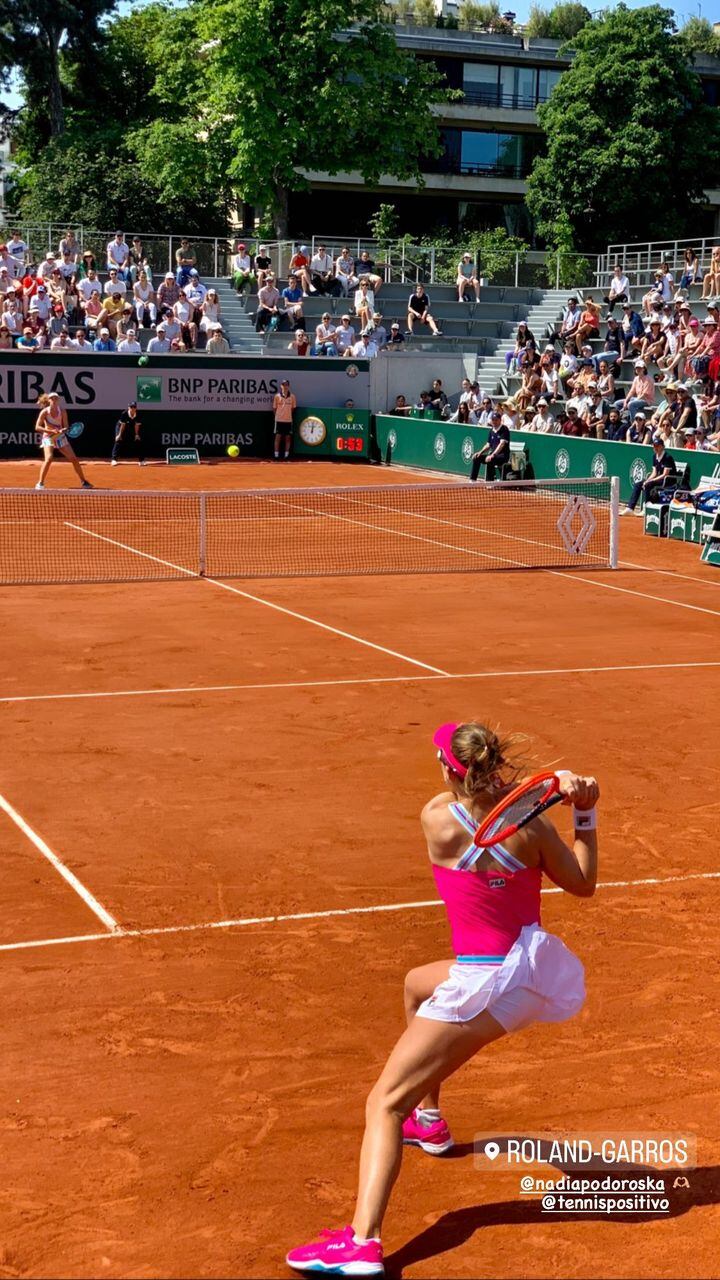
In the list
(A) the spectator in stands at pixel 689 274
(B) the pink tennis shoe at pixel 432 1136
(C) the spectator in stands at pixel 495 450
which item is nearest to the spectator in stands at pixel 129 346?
(C) the spectator in stands at pixel 495 450

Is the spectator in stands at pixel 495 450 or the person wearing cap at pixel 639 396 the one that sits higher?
the person wearing cap at pixel 639 396

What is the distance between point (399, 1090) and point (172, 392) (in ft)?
113

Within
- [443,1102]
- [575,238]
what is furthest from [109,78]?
[443,1102]

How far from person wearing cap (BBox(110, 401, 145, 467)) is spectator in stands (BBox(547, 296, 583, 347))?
37.5ft

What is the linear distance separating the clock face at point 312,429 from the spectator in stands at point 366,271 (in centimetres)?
652

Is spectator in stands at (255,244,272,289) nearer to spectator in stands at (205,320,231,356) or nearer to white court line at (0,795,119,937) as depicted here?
spectator in stands at (205,320,231,356)

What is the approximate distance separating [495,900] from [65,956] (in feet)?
11.9

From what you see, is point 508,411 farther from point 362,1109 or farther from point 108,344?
point 362,1109

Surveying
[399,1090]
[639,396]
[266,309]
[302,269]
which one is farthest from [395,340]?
[399,1090]

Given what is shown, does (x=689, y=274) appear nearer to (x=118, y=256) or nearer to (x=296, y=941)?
(x=118, y=256)

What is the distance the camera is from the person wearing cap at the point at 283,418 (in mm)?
38250

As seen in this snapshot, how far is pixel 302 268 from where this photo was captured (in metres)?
43.4

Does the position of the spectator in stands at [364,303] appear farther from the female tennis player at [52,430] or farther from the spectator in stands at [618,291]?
the female tennis player at [52,430]

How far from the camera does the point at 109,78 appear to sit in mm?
65312
